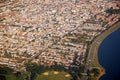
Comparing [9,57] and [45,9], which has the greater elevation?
[45,9]

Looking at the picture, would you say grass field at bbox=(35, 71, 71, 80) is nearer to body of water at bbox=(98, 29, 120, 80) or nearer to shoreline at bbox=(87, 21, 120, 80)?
shoreline at bbox=(87, 21, 120, 80)

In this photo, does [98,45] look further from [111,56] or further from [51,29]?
[51,29]

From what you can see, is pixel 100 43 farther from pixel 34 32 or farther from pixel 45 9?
pixel 45 9

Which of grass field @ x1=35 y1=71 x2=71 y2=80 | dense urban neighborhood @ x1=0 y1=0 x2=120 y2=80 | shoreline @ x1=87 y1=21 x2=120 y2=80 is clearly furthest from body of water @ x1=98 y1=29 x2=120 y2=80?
grass field @ x1=35 y1=71 x2=71 y2=80

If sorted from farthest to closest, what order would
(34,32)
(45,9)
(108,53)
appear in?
(45,9) < (34,32) < (108,53)

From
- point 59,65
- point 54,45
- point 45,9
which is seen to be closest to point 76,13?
point 45,9

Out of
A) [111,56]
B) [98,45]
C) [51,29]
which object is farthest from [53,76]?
[51,29]

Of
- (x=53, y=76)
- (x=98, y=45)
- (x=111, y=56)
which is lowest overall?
(x=53, y=76)
